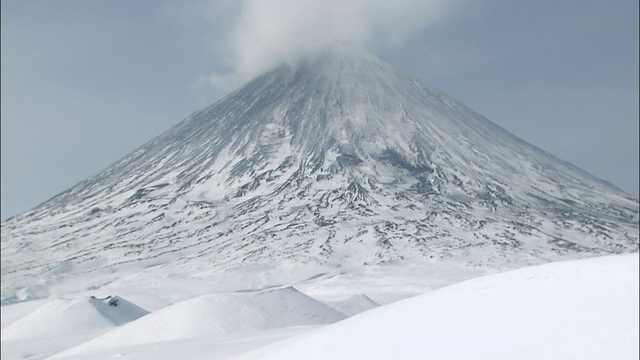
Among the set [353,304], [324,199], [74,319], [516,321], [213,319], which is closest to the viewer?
[516,321]

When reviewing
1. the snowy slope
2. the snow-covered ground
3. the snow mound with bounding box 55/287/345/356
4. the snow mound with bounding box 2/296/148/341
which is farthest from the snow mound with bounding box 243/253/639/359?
the snow mound with bounding box 2/296/148/341

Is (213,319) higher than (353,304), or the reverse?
(213,319)

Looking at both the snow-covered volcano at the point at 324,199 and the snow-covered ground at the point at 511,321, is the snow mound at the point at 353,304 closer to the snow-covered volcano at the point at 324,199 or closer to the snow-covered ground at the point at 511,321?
the snow-covered volcano at the point at 324,199

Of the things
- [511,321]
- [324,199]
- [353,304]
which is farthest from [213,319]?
[324,199]

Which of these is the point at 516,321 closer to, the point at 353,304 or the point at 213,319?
the point at 213,319

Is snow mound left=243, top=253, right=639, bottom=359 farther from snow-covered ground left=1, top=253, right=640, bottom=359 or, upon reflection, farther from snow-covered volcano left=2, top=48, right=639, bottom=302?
snow-covered volcano left=2, top=48, right=639, bottom=302

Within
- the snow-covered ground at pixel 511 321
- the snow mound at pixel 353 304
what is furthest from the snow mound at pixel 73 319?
the snow-covered ground at pixel 511 321
